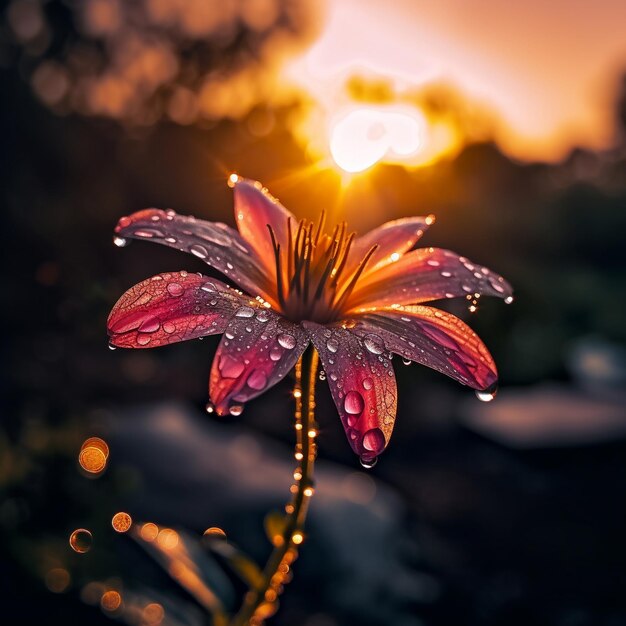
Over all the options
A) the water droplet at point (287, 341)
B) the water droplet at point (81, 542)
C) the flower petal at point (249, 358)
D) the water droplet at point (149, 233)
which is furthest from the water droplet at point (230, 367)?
the water droplet at point (81, 542)

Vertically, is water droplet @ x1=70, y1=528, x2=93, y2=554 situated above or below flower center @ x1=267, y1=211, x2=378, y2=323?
below

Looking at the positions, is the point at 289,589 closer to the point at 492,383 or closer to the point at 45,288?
the point at 492,383

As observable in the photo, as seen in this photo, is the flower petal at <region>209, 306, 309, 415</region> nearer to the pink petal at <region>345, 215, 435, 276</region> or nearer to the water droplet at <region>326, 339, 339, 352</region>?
the water droplet at <region>326, 339, 339, 352</region>

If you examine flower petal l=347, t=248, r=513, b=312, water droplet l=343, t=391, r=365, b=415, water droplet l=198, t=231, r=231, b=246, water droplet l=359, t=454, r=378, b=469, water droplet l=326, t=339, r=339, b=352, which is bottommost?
water droplet l=359, t=454, r=378, b=469

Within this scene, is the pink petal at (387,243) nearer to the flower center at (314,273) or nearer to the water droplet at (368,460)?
the flower center at (314,273)

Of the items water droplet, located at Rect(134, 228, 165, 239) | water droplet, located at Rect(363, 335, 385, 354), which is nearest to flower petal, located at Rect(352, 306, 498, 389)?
water droplet, located at Rect(363, 335, 385, 354)

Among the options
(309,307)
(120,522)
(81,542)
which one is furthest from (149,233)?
(120,522)

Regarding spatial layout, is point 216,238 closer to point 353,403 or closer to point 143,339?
point 143,339
